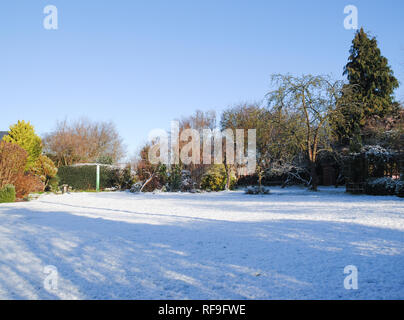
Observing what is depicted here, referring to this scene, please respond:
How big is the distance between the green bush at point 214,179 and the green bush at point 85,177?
701 cm

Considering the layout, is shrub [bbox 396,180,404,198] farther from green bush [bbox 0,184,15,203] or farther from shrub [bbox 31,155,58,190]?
shrub [bbox 31,155,58,190]

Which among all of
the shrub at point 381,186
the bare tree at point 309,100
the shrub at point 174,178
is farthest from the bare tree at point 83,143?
the shrub at point 381,186

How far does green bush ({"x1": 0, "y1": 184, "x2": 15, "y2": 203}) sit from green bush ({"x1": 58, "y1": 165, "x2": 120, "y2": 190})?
957 centimetres

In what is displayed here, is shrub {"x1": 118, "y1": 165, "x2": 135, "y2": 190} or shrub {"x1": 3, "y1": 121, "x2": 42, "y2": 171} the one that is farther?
shrub {"x1": 118, "y1": 165, "x2": 135, "y2": 190}

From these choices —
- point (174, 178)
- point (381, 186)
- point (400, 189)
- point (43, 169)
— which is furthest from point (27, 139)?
point (400, 189)

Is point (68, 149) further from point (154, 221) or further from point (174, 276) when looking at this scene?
point (174, 276)

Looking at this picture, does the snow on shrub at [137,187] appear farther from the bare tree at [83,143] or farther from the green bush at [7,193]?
the green bush at [7,193]

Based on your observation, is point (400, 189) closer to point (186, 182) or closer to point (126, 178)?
point (186, 182)

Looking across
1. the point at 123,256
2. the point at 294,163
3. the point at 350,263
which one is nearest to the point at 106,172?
the point at 294,163

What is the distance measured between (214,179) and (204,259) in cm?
1416

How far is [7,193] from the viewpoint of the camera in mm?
11594

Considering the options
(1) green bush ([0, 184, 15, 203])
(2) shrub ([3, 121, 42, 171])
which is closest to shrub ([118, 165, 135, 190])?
(2) shrub ([3, 121, 42, 171])

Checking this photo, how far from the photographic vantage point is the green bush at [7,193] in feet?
37.8

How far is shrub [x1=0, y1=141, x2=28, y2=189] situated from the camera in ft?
38.9
